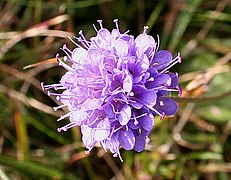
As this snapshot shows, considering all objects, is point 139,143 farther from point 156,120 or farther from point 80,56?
point 156,120

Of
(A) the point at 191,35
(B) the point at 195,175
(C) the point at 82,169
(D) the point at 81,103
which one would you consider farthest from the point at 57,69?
(D) the point at 81,103

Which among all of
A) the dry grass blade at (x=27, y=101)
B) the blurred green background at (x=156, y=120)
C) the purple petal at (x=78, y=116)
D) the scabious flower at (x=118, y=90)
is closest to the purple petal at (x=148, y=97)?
the scabious flower at (x=118, y=90)

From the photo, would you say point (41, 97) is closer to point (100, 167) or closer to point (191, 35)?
point (100, 167)

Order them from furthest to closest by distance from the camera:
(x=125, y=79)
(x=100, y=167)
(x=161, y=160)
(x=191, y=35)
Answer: (x=191, y=35) → (x=100, y=167) → (x=161, y=160) → (x=125, y=79)

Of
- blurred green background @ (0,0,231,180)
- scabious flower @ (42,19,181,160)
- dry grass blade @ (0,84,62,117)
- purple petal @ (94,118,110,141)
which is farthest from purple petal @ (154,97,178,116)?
dry grass blade @ (0,84,62,117)

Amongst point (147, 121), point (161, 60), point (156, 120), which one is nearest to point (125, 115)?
point (147, 121)

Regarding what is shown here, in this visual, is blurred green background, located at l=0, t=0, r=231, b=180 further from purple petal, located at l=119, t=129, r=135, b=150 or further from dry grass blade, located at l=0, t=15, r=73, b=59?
purple petal, located at l=119, t=129, r=135, b=150
